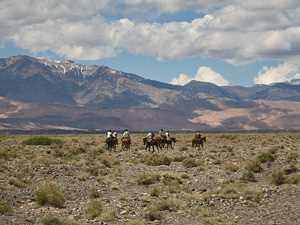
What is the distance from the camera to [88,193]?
21.1 metres

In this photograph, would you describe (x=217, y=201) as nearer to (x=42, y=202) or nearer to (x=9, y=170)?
(x=42, y=202)

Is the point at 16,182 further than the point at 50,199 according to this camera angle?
Yes

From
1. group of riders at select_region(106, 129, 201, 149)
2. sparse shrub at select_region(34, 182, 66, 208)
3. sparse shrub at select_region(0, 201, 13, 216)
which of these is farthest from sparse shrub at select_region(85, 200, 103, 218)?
group of riders at select_region(106, 129, 201, 149)

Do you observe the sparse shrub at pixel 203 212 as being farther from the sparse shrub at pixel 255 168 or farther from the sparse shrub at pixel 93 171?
the sparse shrub at pixel 255 168

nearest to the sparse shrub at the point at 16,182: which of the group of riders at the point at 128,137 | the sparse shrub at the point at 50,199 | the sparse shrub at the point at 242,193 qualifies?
the sparse shrub at the point at 50,199

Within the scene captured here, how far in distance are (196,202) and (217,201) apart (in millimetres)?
871

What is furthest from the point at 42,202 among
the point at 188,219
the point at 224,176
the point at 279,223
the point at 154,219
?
the point at 224,176

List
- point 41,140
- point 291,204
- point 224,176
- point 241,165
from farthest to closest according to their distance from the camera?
point 41,140 → point 241,165 → point 224,176 → point 291,204

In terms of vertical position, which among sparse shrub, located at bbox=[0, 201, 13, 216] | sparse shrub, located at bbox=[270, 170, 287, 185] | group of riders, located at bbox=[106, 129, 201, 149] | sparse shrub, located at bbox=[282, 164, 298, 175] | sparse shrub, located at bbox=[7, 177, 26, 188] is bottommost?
sparse shrub, located at bbox=[0, 201, 13, 216]

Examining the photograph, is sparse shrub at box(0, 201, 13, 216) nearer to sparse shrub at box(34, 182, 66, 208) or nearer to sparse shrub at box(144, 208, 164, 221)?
sparse shrub at box(34, 182, 66, 208)

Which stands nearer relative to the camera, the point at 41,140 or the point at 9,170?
the point at 9,170

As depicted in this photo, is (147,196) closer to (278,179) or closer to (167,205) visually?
(167,205)

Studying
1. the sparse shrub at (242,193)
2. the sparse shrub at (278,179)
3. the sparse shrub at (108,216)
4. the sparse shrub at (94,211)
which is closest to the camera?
the sparse shrub at (108,216)

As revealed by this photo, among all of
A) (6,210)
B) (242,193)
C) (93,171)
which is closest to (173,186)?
(242,193)
